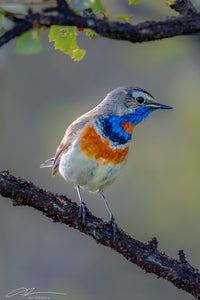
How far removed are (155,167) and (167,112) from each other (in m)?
1.07

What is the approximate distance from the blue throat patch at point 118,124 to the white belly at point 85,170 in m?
0.25

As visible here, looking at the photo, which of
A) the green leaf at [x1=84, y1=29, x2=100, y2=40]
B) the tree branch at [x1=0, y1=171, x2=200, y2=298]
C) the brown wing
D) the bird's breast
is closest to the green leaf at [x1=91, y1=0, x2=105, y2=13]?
the green leaf at [x1=84, y1=29, x2=100, y2=40]

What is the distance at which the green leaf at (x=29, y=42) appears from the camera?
8.79ft

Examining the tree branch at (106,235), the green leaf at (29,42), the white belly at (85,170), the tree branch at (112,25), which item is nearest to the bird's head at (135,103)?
the white belly at (85,170)

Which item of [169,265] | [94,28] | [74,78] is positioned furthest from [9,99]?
[94,28]

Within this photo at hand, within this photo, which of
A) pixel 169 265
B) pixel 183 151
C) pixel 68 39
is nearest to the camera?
pixel 68 39

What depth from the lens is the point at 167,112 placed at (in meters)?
10.2

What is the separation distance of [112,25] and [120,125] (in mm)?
2381

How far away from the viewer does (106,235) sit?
14.4ft

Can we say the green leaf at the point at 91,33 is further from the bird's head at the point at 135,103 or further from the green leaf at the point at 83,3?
the bird's head at the point at 135,103

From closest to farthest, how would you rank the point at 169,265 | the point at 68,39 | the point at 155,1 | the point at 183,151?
1. the point at 68,39
2. the point at 169,265
3. the point at 155,1
4. the point at 183,151

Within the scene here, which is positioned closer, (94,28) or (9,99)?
(94,28)

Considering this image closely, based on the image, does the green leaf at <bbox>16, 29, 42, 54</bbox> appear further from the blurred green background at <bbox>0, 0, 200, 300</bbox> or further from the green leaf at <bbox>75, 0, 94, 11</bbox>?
the blurred green background at <bbox>0, 0, 200, 300</bbox>

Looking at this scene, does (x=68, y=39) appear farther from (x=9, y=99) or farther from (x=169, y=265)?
(x=9, y=99)
